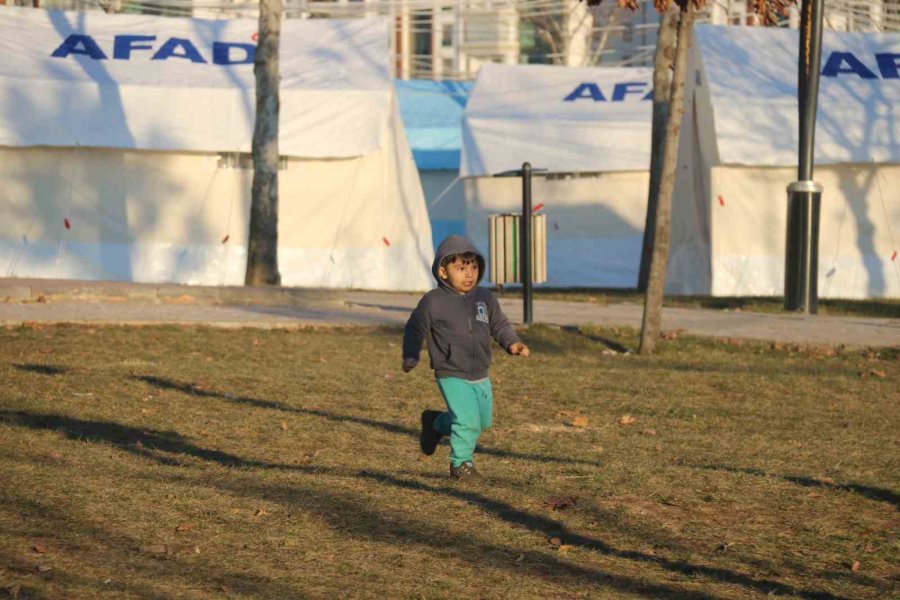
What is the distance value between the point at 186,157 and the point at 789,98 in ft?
31.7

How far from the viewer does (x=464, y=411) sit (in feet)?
23.7

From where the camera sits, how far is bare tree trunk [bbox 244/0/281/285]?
60.8 ft

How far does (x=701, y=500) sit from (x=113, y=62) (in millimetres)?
18033

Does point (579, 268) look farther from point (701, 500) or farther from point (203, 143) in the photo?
point (701, 500)

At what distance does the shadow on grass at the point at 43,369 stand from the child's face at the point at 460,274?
4.62 meters

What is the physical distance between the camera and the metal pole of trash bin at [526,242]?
14391 mm

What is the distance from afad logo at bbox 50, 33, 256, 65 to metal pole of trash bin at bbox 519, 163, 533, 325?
10044mm

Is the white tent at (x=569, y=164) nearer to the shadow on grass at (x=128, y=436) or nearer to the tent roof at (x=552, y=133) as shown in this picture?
the tent roof at (x=552, y=133)

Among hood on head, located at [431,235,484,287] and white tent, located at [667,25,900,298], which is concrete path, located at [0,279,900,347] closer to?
white tent, located at [667,25,900,298]

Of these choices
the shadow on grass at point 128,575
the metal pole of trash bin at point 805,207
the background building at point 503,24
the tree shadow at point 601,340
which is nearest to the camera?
the shadow on grass at point 128,575

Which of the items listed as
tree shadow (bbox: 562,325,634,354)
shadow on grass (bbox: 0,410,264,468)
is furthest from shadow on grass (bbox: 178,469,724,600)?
→ tree shadow (bbox: 562,325,634,354)

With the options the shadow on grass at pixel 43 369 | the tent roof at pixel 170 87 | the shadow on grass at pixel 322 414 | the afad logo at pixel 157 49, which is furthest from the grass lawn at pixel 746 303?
the shadow on grass at pixel 43 369

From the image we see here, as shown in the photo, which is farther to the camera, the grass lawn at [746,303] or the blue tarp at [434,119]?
the blue tarp at [434,119]

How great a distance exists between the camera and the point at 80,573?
5309 mm
